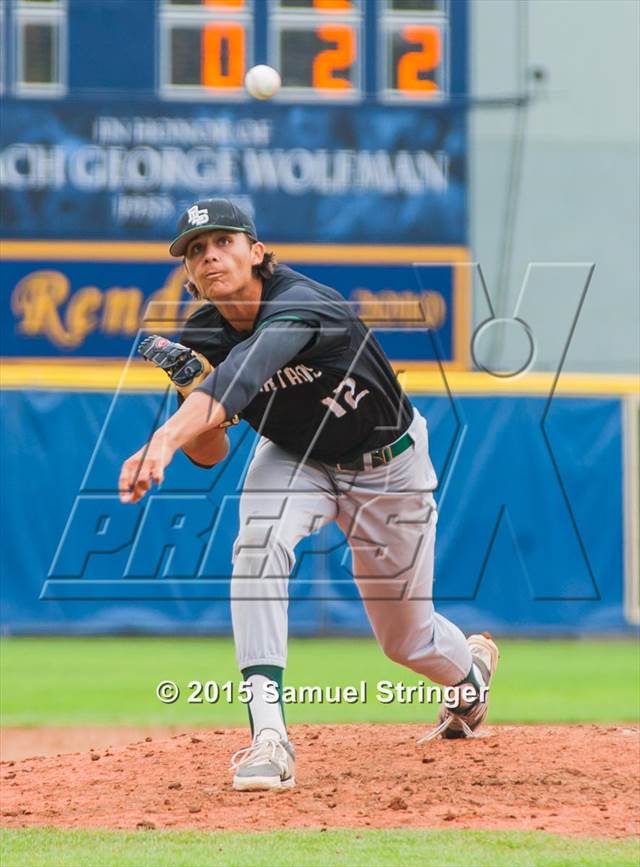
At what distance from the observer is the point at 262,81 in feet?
33.0

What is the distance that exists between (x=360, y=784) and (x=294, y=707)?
2.70 metres

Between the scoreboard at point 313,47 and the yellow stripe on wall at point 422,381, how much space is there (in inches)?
85.1

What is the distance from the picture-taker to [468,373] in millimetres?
9945

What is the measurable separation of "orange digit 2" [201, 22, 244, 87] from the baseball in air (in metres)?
0.14

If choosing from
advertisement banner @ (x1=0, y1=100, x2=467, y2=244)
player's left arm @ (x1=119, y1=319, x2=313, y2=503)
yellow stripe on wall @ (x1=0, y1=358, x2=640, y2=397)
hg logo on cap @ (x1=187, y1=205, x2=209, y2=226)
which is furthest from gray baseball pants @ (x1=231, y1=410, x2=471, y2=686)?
advertisement banner @ (x1=0, y1=100, x2=467, y2=244)

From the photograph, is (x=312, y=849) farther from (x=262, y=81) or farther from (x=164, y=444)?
(x=262, y=81)

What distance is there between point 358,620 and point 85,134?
4016mm

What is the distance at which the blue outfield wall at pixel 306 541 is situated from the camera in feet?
30.7

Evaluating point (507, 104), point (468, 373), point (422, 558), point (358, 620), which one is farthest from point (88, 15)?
point (422, 558)

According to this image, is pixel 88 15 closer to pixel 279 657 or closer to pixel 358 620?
pixel 358 620

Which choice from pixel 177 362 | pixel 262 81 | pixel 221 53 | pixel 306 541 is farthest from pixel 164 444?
pixel 221 53

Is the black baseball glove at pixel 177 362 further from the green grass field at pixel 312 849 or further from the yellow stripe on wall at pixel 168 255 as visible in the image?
the yellow stripe on wall at pixel 168 255

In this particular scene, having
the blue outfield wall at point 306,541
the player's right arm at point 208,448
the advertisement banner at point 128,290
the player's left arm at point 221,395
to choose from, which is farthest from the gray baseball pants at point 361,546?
the advertisement banner at point 128,290

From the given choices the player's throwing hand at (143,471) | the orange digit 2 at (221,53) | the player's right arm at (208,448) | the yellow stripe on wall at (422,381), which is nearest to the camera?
the player's throwing hand at (143,471)
